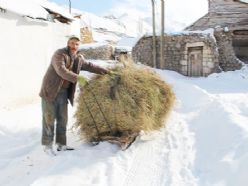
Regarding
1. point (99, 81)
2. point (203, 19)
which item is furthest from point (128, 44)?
point (99, 81)

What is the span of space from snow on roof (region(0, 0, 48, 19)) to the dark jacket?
14.7 feet

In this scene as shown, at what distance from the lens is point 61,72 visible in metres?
5.58

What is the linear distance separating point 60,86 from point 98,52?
21.9 metres

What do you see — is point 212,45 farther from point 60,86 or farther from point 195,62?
point 60,86

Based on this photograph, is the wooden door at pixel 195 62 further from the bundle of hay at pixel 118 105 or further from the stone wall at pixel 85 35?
the bundle of hay at pixel 118 105

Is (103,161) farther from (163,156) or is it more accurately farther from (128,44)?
(128,44)

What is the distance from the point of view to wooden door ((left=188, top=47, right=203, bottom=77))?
773 inches

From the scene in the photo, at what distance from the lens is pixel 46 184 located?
454 centimetres

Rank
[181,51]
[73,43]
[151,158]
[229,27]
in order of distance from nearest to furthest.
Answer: [151,158] < [73,43] < [181,51] < [229,27]

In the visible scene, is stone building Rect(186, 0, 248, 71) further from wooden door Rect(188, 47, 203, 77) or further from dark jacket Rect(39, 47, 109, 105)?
dark jacket Rect(39, 47, 109, 105)

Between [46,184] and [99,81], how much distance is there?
1.93 metres

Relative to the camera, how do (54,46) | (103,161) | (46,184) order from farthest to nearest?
(54,46)
(103,161)
(46,184)

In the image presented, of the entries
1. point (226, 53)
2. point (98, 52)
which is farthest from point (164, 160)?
point (98, 52)

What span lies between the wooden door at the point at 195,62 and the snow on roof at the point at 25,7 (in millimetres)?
9722
